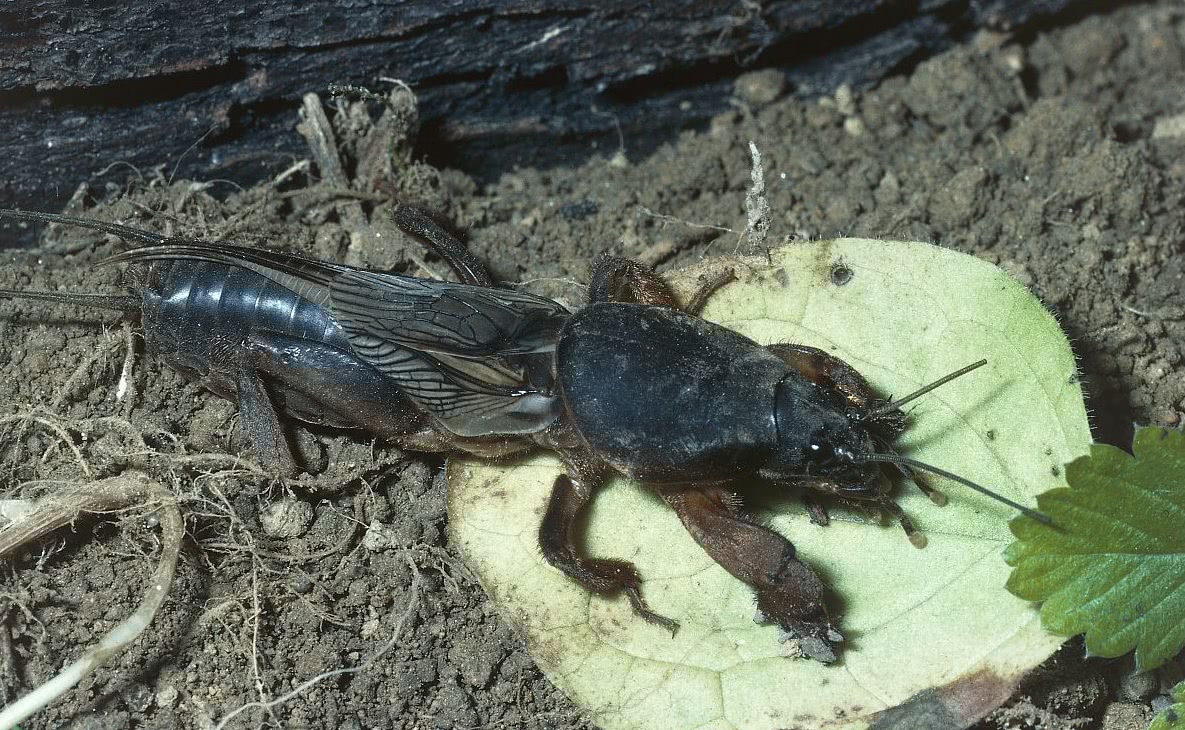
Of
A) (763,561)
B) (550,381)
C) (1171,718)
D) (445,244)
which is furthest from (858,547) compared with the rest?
(445,244)

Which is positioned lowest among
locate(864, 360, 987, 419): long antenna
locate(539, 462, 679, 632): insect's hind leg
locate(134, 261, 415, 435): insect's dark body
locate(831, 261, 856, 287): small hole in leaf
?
locate(539, 462, 679, 632): insect's hind leg

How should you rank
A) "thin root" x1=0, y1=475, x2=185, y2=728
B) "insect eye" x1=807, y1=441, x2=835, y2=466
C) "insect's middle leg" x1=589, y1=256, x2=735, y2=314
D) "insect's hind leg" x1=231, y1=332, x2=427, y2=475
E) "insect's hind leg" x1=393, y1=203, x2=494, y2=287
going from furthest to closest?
"insect's hind leg" x1=393, y1=203, x2=494, y2=287 → "insect's middle leg" x1=589, y1=256, x2=735, y2=314 → "insect's hind leg" x1=231, y1=332, x2=427, y2=475 → "insect eye" x1=807, y1=441, x2=835, y2=466 → "thin root" x1=0, y1=475, x2=185, y2=728

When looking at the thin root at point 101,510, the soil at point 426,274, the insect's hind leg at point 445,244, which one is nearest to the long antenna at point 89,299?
the soil at point 426,274

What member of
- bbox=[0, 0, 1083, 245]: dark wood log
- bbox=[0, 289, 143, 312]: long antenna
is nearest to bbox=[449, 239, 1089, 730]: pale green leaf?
bbox=[0, 289, 143, 312]: long antenna

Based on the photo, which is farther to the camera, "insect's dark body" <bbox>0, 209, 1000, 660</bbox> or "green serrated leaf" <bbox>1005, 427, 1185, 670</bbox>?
"insect's dark body" <bbox>0, 209, 1000, 660</bbox>

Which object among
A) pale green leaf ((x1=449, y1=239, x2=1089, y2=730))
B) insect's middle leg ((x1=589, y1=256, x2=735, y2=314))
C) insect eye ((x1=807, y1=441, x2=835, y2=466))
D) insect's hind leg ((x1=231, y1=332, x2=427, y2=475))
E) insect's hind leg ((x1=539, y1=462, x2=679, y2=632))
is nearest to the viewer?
pale green leaf ((x1=449, y1=239, x2=1089, y2=730))

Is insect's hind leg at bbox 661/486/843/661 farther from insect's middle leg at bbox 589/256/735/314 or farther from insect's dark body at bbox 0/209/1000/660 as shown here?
insect's middle leg at bbox 589/256/735/314

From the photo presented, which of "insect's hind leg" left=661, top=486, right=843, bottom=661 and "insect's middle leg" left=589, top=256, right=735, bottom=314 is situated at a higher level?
"insect's middle leg" left=589, top=256, right=735, bottom=314

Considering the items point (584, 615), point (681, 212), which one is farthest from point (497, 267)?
point (584, 615)
